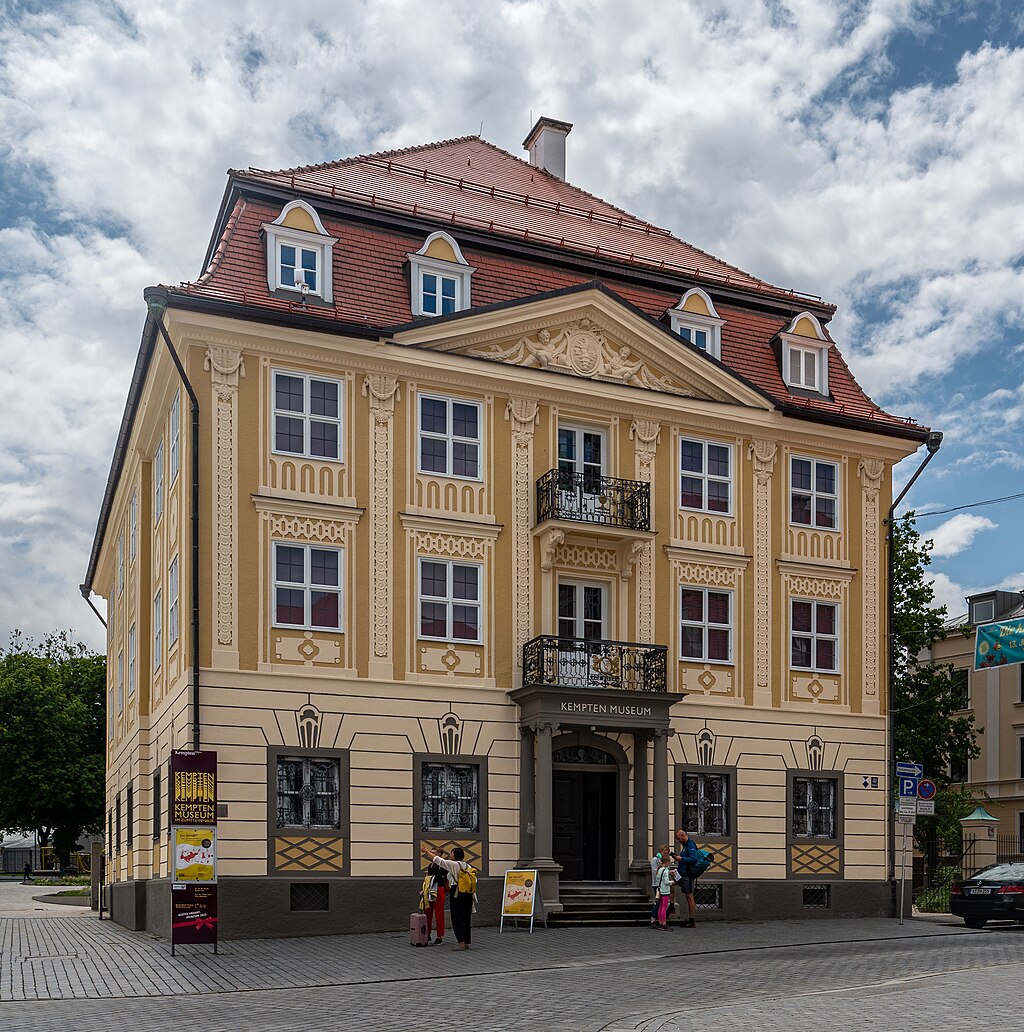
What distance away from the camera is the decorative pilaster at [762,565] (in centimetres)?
3116

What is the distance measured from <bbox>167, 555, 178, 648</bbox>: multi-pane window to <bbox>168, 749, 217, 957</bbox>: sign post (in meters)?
5.53

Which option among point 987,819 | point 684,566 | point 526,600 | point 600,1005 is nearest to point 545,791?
point 526,600

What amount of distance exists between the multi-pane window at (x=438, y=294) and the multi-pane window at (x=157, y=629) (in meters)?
8.02

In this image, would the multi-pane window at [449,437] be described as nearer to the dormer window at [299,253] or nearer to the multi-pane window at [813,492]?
the dormer window at [299,253]

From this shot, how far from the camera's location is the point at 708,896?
29609 mm

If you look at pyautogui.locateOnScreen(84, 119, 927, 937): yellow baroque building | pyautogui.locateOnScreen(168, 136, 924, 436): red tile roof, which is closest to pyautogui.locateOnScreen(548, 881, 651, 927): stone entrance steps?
pyautogui.locateOnScreen(84, 119, 927, 937): yellow baroque building

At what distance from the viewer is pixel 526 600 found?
2908 cm

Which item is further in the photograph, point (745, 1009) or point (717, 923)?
point (717, 923)

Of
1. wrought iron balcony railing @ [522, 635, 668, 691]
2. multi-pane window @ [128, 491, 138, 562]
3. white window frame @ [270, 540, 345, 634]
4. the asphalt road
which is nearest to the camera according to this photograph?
the asphalt road

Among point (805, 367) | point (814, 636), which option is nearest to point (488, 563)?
point (814, 636)

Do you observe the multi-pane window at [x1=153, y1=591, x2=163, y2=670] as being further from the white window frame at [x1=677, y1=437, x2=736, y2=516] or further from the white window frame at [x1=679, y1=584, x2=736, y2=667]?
the white window frame at [x1=677, y1=437, x2=736, y2=516]

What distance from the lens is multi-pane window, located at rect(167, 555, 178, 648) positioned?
2789 centimetres

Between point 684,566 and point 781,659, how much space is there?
3.04m

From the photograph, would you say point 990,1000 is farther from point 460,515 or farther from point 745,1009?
point 460,515
